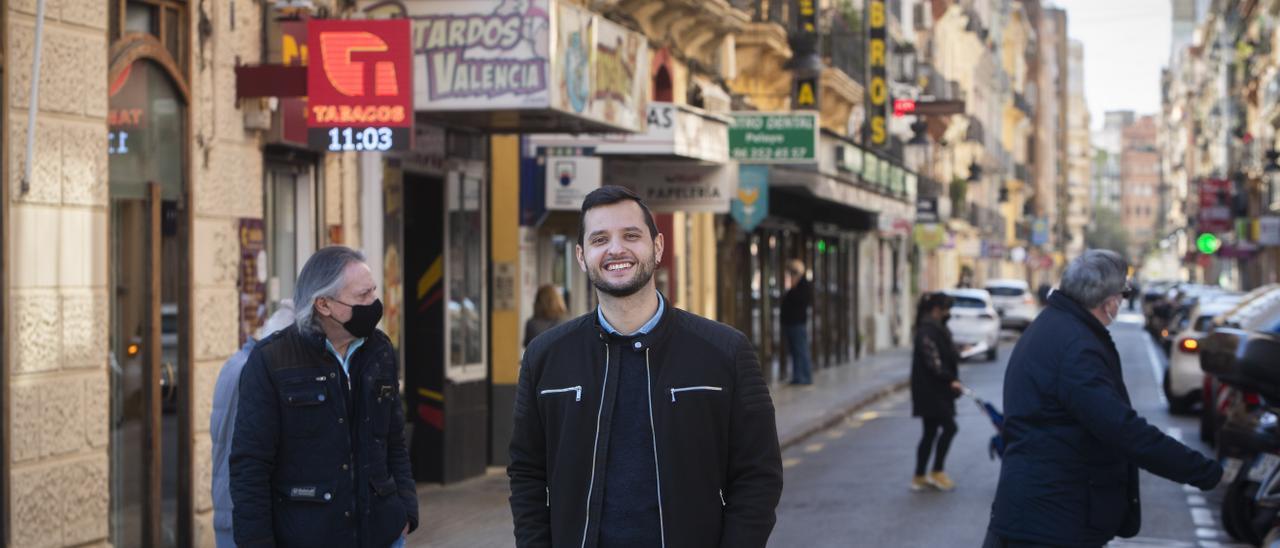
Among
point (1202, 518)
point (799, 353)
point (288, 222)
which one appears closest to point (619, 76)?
point (288, 222)

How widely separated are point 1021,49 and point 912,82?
5657cm

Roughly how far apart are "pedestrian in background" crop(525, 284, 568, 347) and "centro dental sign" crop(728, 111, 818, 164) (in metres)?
7.93

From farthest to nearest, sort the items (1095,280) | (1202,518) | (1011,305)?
(1011,305), (1202,518), (1095,280)

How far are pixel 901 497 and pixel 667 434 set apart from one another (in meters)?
10.5

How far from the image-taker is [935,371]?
582 inches

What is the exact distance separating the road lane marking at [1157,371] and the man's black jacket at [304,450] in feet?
65.9

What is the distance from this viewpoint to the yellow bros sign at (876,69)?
3800 cm

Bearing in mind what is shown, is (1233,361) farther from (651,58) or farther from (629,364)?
(651,58)

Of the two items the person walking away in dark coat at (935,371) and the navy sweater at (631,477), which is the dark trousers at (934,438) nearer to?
the person walking away in dark coat at (935,371)

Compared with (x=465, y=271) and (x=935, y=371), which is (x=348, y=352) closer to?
(x=935, y=371)

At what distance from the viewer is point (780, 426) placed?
21406mm

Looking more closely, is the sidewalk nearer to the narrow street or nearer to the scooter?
the narrow street

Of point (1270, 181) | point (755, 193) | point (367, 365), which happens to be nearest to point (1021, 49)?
point (1270, 181)

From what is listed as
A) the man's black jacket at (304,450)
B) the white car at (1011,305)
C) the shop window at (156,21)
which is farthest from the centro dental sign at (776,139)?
the white car at (1011,305)
